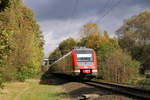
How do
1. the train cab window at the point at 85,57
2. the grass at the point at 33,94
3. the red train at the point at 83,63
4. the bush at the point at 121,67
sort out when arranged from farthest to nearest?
1. the bush at the point at 121,67
2. the train cab window at the point at 85,57
3. the red train at the point at 83,63
4. the grass at the point at 33,94

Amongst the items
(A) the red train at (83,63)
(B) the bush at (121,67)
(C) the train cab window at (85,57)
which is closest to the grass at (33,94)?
(A) the red train at (83,63)

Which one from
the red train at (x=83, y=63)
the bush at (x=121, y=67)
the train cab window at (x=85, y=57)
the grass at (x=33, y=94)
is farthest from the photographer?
the bush at (x=121, y=67)

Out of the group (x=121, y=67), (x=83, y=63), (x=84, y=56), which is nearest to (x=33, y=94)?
(x=83, y=63)

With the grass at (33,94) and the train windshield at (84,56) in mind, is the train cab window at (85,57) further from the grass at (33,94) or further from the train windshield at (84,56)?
the grass at (33,94)

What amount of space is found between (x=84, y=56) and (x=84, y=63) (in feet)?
2.58

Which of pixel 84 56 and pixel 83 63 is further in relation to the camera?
pixel 84 56

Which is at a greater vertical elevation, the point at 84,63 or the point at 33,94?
the point at 84,63

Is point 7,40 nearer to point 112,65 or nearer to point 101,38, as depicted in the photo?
point 112,65

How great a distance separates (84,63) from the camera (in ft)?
72.1

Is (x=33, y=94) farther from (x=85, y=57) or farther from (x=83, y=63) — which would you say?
(x=85, y=57)

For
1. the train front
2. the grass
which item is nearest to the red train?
the train front

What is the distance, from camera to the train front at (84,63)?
847 inches

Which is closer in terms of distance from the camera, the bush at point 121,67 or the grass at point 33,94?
the grass at point 33,94

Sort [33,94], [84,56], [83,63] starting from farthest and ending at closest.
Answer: [84,56], [83,63], [33,94]
